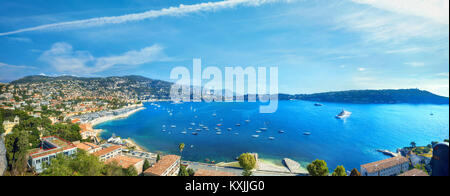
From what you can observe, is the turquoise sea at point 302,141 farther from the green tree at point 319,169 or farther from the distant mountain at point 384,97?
the distant mountain at point 384,97

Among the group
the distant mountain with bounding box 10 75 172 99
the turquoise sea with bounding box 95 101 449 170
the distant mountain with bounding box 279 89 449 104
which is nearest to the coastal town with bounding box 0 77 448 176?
the turquoise sea with bounding box 95 101 449 170

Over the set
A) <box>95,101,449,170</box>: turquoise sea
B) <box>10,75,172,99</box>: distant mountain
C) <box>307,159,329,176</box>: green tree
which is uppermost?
<box>10,75,172,99</box>: distant mountain

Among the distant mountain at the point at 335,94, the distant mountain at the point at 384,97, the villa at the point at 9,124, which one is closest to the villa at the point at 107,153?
the villa at the point at 9,124

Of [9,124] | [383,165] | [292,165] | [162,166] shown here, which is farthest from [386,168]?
[9,124]

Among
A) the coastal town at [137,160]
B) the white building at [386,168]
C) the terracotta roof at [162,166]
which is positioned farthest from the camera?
the white building at [386,168]

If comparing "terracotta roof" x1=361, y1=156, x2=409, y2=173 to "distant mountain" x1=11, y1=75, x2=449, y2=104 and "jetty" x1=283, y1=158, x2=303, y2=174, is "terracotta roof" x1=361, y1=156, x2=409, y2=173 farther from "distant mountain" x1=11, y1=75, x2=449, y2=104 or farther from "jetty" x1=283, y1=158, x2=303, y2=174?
"distant mountain" x1=11, y1=75, x2=449, y2=104
